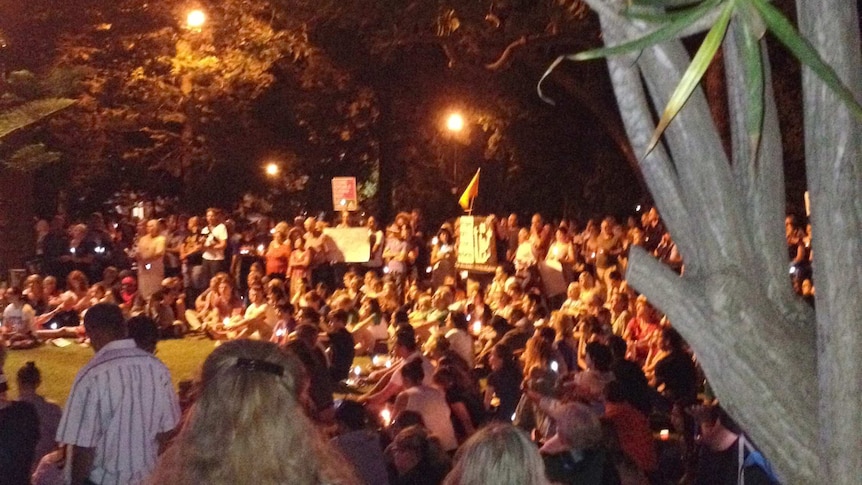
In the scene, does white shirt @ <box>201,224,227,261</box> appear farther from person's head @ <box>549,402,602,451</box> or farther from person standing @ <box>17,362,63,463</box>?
person's head @ <box>549,402,602,451</box>

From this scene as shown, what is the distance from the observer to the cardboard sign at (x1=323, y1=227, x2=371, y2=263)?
20188 millimetres

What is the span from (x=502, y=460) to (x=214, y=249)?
17286 mm

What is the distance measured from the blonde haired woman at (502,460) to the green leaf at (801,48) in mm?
1979

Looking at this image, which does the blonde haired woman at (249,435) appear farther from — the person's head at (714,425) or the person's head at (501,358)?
the person's head at (501,358)

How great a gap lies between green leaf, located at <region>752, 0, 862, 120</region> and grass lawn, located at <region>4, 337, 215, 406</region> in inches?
467

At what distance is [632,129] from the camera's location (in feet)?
7.40

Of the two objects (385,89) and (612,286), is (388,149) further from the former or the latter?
(612,286)

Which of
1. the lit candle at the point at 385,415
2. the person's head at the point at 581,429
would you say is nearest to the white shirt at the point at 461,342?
the lit candle at the point at 385,415

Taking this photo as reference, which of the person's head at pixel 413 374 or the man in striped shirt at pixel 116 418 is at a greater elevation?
the man in striped shirt at pixel 116 418

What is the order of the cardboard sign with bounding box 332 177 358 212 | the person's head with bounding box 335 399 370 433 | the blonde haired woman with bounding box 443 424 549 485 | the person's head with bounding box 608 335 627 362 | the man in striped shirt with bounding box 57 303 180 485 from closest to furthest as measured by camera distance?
the blonde haired woman with bounding box 443 424 549 485 → the man in striped shirt with bounding box 57 303 180 485 → the person's head with bounding box 335 399 370 433 → the person's head with bounding box 608 335 627 362 → the cardboard sign with bounding box 332 177 358 212

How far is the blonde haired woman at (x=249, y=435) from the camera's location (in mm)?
2547

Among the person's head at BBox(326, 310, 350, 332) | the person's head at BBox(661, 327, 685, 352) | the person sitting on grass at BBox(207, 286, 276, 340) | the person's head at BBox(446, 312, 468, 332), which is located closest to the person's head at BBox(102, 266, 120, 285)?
the person sitting on grass at BBox(207, 286, 276, 340)

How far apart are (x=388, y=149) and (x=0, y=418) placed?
1059 inches

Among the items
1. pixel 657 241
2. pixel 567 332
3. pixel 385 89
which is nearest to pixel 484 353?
pixel 567 332
